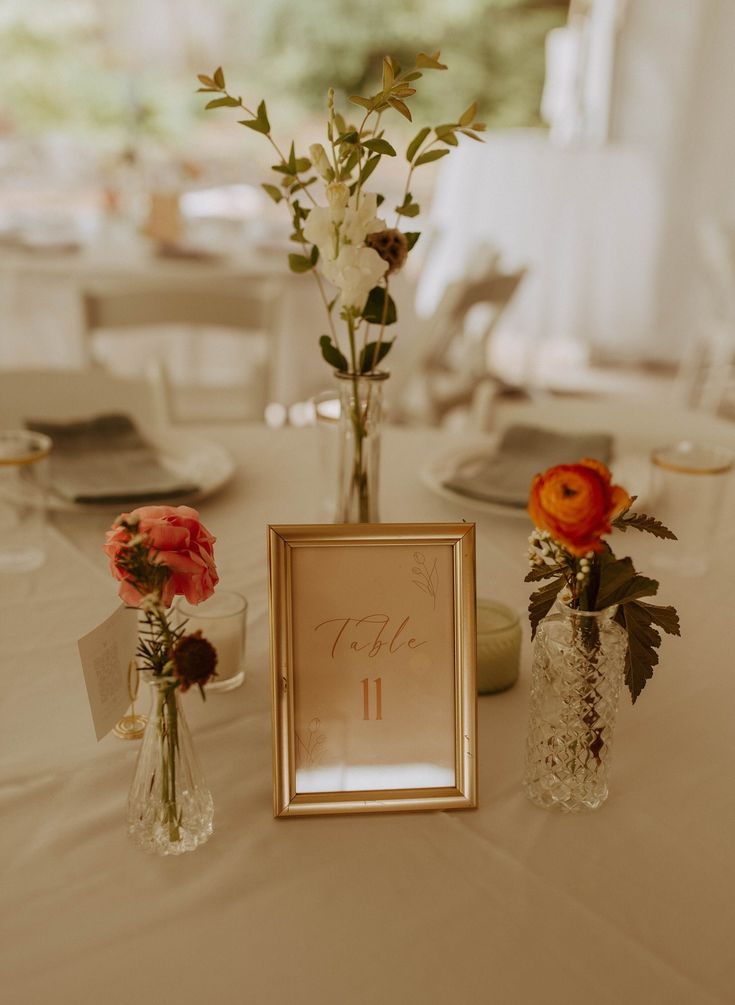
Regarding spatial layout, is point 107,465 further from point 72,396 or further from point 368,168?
point 368,168

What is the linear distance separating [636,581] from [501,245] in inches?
153

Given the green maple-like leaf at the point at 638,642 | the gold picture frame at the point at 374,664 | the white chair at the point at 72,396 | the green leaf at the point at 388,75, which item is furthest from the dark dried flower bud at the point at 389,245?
the white chair at the point at 72,396

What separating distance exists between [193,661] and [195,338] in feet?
7.71

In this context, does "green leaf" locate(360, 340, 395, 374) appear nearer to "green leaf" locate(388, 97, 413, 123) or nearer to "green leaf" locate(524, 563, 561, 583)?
"green leaf" locate(388, 97, 413, 123)

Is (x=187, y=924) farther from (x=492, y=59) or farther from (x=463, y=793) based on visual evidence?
(x=492, y=59)

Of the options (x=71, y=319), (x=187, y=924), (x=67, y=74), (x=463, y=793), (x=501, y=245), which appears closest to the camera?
(x=187, y=924)

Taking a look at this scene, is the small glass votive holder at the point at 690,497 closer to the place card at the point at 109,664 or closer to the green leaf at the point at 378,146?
the green leaf at the point at 378,146

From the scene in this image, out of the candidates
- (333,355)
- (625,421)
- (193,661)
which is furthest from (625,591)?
(625,421)

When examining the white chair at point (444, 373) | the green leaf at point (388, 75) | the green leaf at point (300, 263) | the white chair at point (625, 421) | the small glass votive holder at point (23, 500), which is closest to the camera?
the green leaf at point (388, 75)

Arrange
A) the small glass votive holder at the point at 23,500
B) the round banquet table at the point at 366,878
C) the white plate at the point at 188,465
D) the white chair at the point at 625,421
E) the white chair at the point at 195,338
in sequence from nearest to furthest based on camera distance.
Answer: the round banquet table at the point at 366,878 < the small glass votive holder at the point at 23,500 < the white plate at the point at 188,465 < the white chair at the point at 625,421 < the white chair at the point at 195,338

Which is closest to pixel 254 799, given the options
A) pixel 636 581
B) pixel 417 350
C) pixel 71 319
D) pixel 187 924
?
pixel 187 924

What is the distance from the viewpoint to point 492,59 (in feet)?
29.3

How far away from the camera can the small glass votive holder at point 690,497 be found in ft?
3.49

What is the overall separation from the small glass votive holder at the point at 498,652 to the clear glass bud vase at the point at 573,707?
0.38ft
